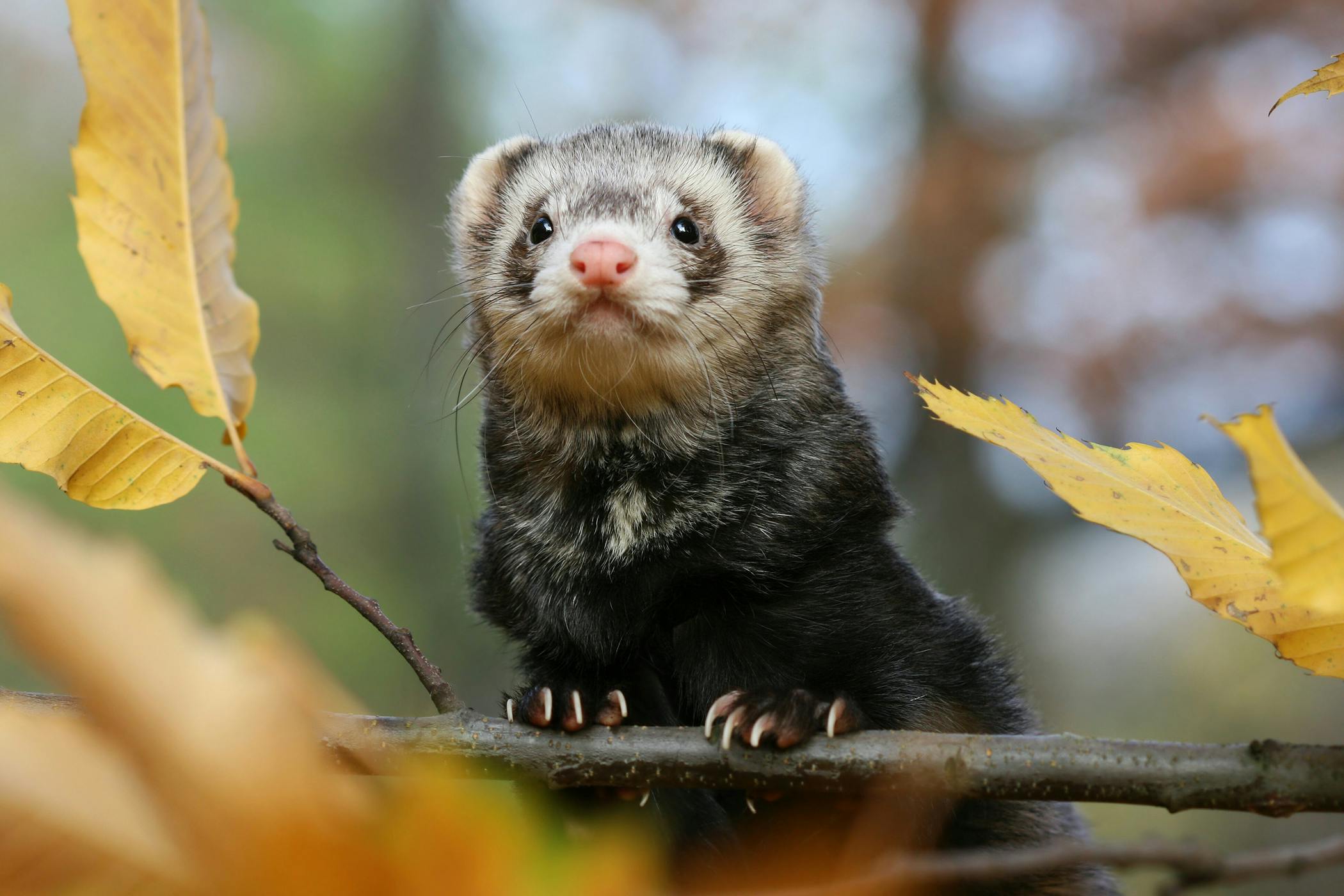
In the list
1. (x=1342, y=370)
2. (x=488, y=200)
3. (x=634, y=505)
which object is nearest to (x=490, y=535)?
(x=634, y=505)

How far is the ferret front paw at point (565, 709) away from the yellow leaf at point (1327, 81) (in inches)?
34.8

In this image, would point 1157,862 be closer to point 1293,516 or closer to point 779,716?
point 1293,516

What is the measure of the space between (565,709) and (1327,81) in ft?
3.06

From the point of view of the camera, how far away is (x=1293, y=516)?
59 centimetres

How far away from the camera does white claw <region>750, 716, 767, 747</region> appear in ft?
3.76

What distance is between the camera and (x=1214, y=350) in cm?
393

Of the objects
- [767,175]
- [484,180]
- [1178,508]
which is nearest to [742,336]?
[767,175]

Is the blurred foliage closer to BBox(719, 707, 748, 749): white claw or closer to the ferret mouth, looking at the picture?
BBox(719, 707, 748, 749): white claw

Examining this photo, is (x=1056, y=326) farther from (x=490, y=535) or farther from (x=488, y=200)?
(x=490, y=535)

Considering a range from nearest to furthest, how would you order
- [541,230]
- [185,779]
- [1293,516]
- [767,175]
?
[185,779] → [1293,516] → [541,230] → [767,175]

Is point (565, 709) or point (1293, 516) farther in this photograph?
point (565, 709)

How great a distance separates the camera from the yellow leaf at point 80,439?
925 mm

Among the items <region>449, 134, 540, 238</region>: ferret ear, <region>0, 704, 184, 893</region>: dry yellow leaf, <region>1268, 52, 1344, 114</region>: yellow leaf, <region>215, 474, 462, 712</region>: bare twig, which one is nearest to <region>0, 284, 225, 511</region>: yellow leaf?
<region>215, 474, 462, 712</region>: bare twig

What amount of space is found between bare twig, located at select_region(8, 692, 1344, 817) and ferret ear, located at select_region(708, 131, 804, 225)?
1296 millimetres
